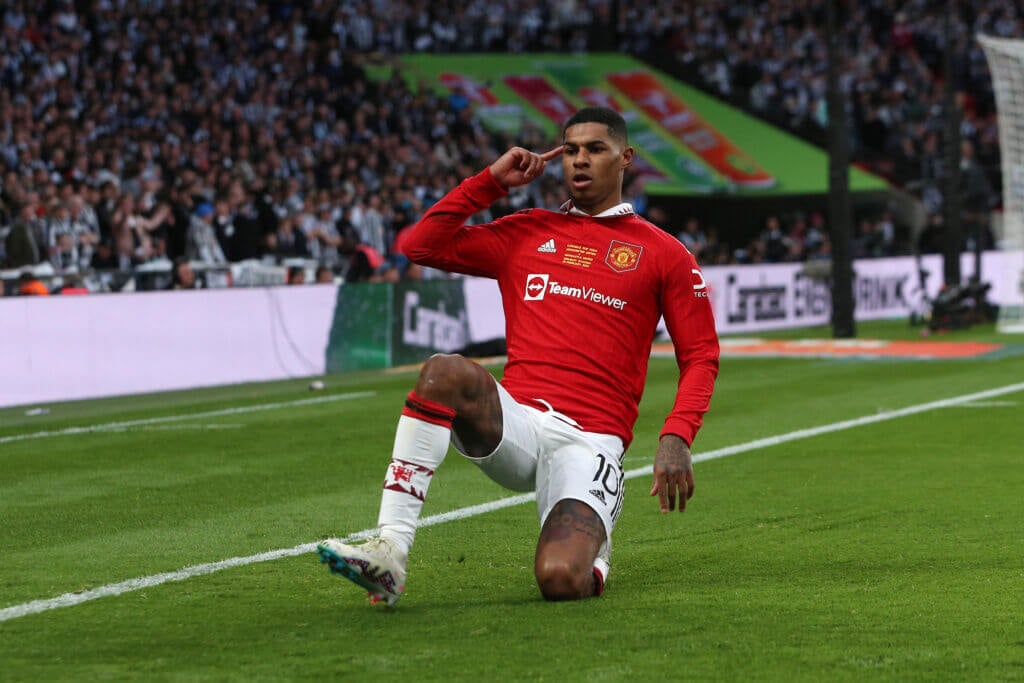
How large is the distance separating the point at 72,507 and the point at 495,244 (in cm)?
342

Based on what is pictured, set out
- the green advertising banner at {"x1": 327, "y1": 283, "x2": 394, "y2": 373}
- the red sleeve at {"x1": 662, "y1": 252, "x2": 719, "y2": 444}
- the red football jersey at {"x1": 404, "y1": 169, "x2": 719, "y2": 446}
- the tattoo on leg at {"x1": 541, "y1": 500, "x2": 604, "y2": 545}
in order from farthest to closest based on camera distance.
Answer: the green advertising banner at {"x1": 327, "y1": 283, "x2": 394, "y2": 373} < the red football jersey at {"x1": 404, "y1": 169, "x2": 719, "y2": 446} < the red sleeve at {"x1": 662, "y1": 252, "x2": 719, "y2": 444} < the tattoo on leg at {"x1": 541, "y1": 500, "x2": 604, "y2": 545}

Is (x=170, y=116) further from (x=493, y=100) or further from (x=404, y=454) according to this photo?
(x=404, y=454)

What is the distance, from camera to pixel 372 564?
5.73 meters

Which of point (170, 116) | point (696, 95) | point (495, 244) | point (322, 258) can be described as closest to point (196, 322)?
point (322, 258)

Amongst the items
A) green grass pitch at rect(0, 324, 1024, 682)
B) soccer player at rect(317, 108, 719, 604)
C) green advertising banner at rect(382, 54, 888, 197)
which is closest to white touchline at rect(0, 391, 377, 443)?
green grass pitch at rect(0, 324, 1024, 682)

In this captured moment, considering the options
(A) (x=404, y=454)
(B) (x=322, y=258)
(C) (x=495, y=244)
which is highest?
(C) (x=495, y=244)

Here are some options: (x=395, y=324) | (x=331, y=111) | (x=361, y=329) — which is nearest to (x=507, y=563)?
(x=361, y=329)

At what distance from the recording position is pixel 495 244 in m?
6.79

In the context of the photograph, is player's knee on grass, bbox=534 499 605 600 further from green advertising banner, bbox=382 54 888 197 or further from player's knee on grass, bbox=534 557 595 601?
green advertising banner, bbox=382 54 888 197

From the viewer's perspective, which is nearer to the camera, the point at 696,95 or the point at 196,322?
the point at 196,322

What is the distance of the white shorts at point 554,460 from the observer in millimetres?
6312

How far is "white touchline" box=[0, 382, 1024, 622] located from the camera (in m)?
6.22

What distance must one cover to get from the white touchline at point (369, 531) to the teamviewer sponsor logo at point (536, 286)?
1598 millimetres

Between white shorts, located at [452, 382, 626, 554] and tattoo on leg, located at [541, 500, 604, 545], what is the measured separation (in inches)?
1.2
